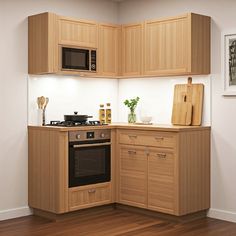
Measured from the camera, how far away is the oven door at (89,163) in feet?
17.3

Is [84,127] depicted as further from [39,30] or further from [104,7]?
[104,7]

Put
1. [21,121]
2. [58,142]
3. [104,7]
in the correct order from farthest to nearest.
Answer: [104,7], [21,121], [58,142]

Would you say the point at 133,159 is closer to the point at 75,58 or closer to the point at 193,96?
the point at 193,96

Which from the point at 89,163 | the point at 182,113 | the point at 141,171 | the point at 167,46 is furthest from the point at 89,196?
the point at 167,46

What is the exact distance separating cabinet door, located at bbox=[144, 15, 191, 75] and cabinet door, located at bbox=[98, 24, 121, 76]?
0.47 meters

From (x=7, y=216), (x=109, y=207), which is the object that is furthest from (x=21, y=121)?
(x=109, y=207)

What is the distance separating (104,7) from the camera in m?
6.30

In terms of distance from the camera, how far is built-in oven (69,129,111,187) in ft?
17.3

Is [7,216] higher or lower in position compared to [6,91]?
lower

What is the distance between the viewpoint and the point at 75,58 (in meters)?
5.52

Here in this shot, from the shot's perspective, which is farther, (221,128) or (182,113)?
(182,113)

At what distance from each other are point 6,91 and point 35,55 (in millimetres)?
522

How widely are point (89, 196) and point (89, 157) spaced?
444 millimetres

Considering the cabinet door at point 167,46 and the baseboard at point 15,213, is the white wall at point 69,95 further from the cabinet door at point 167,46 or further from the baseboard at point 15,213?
the baseboard at point 15,213
